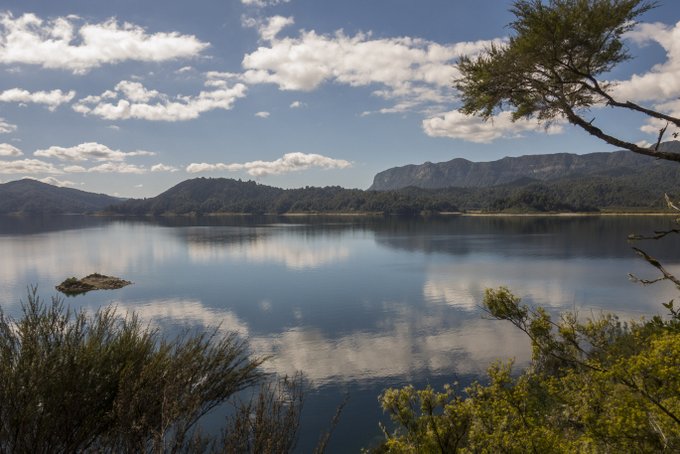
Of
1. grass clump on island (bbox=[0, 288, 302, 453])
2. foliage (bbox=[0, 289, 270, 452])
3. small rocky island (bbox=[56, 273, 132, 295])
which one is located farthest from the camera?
small rocky island (bbox=[56, 273, 132, 295])

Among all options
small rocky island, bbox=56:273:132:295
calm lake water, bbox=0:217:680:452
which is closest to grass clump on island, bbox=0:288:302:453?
calm lake water, bbox=0:217:680:452

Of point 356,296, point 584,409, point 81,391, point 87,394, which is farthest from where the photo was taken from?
point 356,296

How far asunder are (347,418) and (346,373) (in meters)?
7.46

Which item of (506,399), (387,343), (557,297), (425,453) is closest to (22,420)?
(425,453)

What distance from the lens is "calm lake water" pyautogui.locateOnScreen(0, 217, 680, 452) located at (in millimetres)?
37656

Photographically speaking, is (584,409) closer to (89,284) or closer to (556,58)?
(556,58)

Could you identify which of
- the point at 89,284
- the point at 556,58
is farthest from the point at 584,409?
the point at 89,284

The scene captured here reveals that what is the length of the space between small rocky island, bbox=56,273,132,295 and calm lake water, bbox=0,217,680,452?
3.55 meters

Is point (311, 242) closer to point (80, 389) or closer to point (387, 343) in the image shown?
point (387, 343)

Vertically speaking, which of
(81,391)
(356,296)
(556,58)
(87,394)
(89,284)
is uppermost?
(556,58)

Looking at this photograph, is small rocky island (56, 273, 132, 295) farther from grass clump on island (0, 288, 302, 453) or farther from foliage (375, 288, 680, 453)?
foliage (375, 288, 680, 453)

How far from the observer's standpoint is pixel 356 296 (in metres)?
69.3

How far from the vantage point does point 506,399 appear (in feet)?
40.4

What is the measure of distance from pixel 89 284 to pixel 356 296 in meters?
48.2
